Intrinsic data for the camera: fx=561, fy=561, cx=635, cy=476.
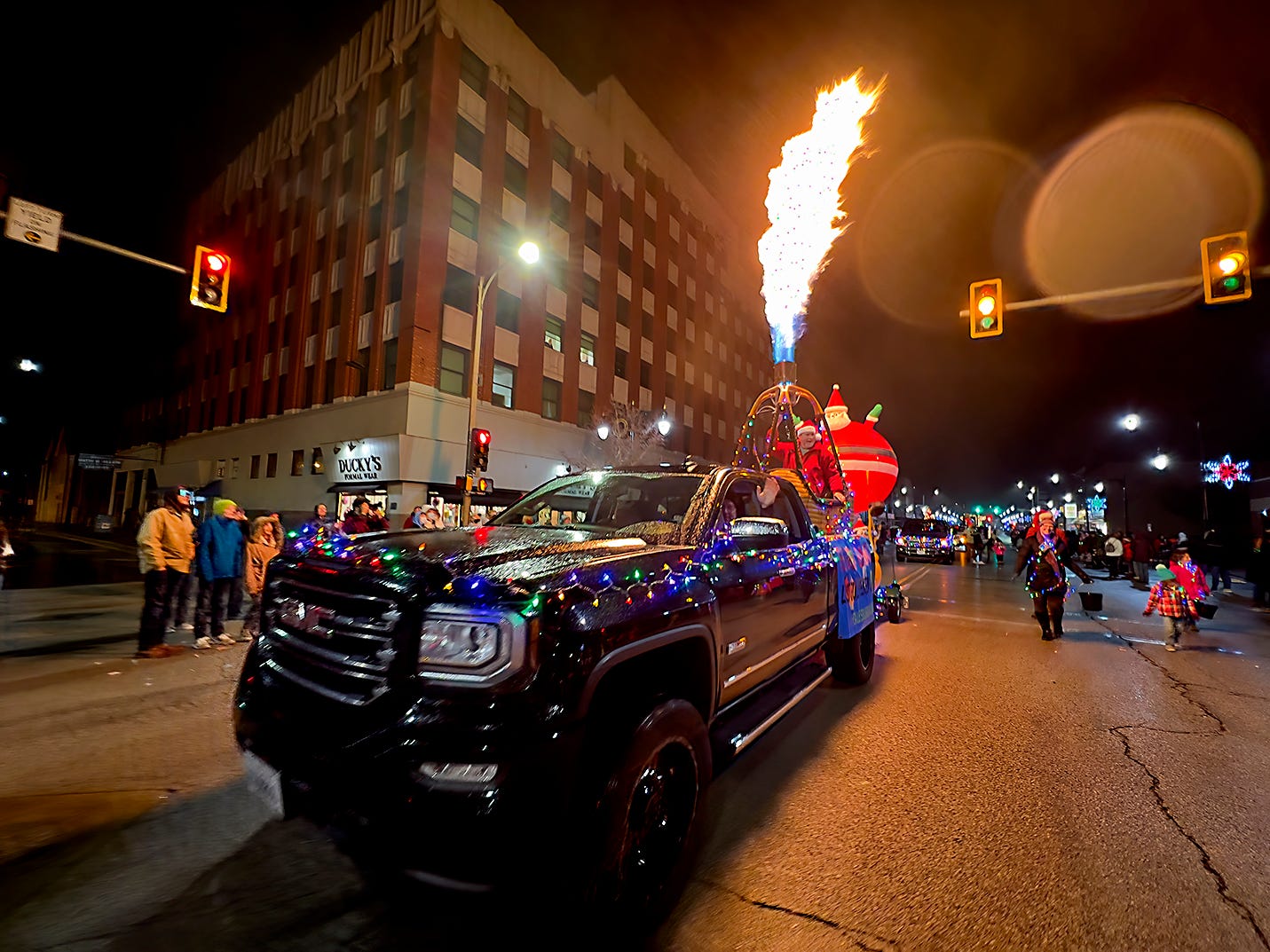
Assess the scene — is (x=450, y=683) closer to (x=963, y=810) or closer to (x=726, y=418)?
(x=963, y=810)

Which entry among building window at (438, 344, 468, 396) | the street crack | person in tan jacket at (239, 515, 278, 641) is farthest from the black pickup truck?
building window at (438, 344, 468, 396)

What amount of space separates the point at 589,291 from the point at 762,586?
26.6 metres

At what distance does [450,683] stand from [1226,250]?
520 inches

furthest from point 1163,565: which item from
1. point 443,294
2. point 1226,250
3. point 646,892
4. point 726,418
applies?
point 726,418

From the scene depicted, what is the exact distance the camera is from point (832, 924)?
230 cm

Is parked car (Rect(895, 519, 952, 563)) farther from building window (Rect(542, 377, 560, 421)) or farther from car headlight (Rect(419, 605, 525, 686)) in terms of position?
car headlight (Rect(419, 605, 525, 686))

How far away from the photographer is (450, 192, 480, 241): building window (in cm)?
2164

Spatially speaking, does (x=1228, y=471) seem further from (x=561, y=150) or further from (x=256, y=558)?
(x=256, y=558)

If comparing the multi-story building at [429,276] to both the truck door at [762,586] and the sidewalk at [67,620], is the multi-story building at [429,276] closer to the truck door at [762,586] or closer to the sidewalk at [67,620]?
the sidewalk at [67,620]

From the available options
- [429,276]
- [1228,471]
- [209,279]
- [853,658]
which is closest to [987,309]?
[853,658]

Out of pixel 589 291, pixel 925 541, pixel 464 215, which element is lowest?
pixel 925 541

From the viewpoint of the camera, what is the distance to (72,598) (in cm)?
1009

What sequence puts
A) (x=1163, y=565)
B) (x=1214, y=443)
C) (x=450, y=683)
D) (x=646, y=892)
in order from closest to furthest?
(x=450, y=683) → (x=646, y=892) → (x=1163, y=565) → (x=1214, y=443)

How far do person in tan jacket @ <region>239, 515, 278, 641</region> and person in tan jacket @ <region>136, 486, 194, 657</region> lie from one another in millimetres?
704
